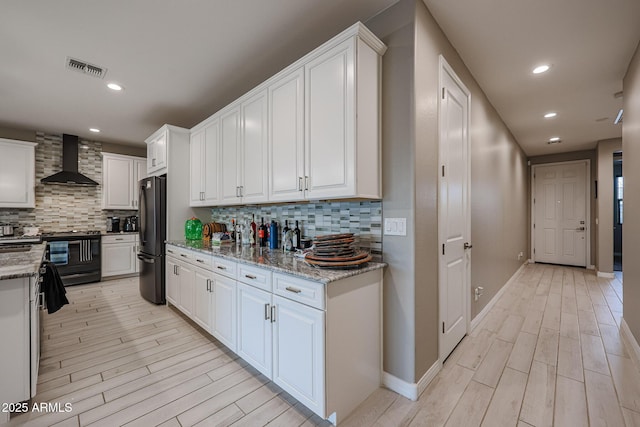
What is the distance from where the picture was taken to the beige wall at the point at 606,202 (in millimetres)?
4930

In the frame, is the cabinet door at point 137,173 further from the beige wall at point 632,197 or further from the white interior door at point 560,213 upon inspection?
the white interior door at point 560,213

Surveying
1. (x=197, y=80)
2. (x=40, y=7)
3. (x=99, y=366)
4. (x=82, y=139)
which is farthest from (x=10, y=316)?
(x=82, y=139)

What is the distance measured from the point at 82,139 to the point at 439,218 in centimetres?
623

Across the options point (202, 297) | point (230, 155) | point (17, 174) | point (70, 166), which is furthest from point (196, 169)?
point (17, 174)

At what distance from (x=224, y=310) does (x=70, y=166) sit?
15.3ft

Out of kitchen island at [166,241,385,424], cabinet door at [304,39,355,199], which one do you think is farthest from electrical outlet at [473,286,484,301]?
cabinet door at [304,39,355,199]

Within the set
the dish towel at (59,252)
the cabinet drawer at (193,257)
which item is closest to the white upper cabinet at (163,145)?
the cabinet drawer at (193,257)

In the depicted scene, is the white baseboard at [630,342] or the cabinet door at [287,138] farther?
the white baseboard at [630,342]

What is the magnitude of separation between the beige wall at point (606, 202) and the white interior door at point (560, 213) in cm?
89

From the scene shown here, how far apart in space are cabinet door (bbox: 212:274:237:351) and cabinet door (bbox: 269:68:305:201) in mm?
835

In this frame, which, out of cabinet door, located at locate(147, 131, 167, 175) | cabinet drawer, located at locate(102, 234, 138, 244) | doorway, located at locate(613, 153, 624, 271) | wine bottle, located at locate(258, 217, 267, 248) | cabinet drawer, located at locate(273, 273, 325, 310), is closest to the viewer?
cabinet drawer, located at locate(273, 273, 325, 310)

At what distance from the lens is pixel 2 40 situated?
223cm

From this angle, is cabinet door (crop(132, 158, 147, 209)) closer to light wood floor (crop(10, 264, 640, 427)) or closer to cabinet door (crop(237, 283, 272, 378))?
light wood floor (crop(10, 264, 640, 427))

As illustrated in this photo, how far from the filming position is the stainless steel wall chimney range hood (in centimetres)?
464
